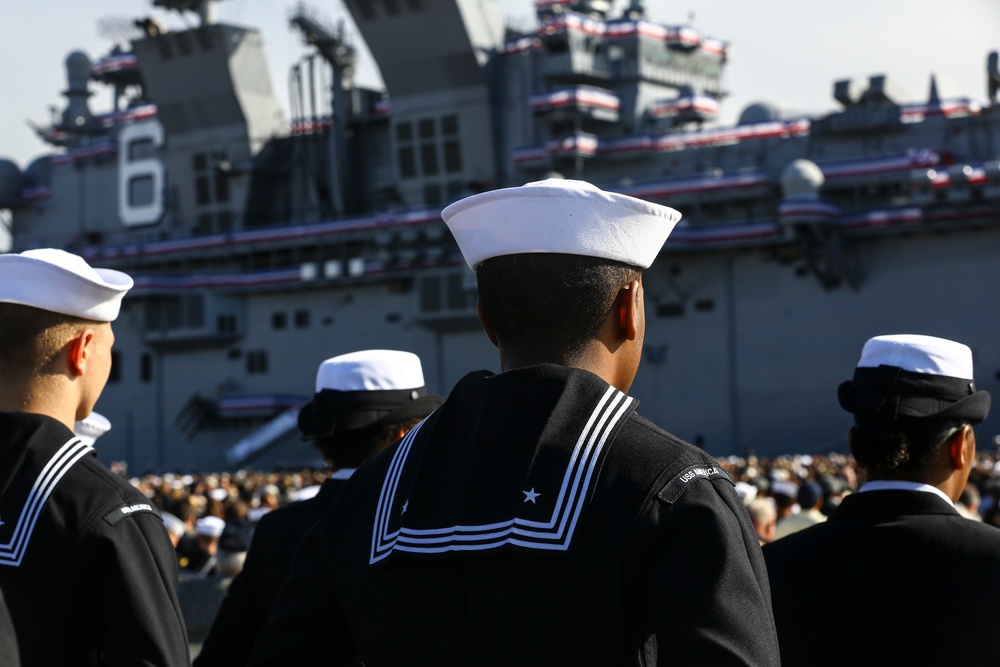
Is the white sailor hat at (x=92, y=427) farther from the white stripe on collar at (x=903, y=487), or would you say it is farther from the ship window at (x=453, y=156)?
the ship window at (x=453, y=156)

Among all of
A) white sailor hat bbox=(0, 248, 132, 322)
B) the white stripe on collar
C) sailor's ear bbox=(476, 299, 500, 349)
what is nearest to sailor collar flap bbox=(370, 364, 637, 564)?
sailor's ear bbox=(476, 299, 500, 349)

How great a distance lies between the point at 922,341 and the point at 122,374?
49953 millimetres

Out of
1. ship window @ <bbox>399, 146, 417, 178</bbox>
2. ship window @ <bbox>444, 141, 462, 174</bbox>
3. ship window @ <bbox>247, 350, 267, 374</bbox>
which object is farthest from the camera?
ship window @ <bbox>247, 350, 267, 374</bbox>

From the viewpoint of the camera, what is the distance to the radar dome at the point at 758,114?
42.1m

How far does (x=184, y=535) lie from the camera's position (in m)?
14.0

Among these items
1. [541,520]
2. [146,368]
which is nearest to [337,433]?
[541,520]

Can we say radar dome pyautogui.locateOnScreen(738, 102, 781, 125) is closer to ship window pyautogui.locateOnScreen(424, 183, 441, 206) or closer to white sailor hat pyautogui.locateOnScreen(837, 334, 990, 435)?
ship window pyautogui.locateOnScreen(424, 183, 441, 206)

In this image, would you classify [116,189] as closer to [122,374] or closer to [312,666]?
[122,374]

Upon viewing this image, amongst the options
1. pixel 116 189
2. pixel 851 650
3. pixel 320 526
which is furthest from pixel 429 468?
pixel 116 189

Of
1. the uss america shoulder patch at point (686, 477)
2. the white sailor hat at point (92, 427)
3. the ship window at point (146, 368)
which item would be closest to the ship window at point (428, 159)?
the ship window at point (146, 368)

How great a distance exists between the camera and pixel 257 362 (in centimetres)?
4897

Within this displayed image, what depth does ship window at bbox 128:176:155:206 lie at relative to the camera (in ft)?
174

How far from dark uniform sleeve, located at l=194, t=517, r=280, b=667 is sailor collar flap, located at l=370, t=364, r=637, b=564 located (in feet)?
6.33

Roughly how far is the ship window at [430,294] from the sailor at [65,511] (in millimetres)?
39343
